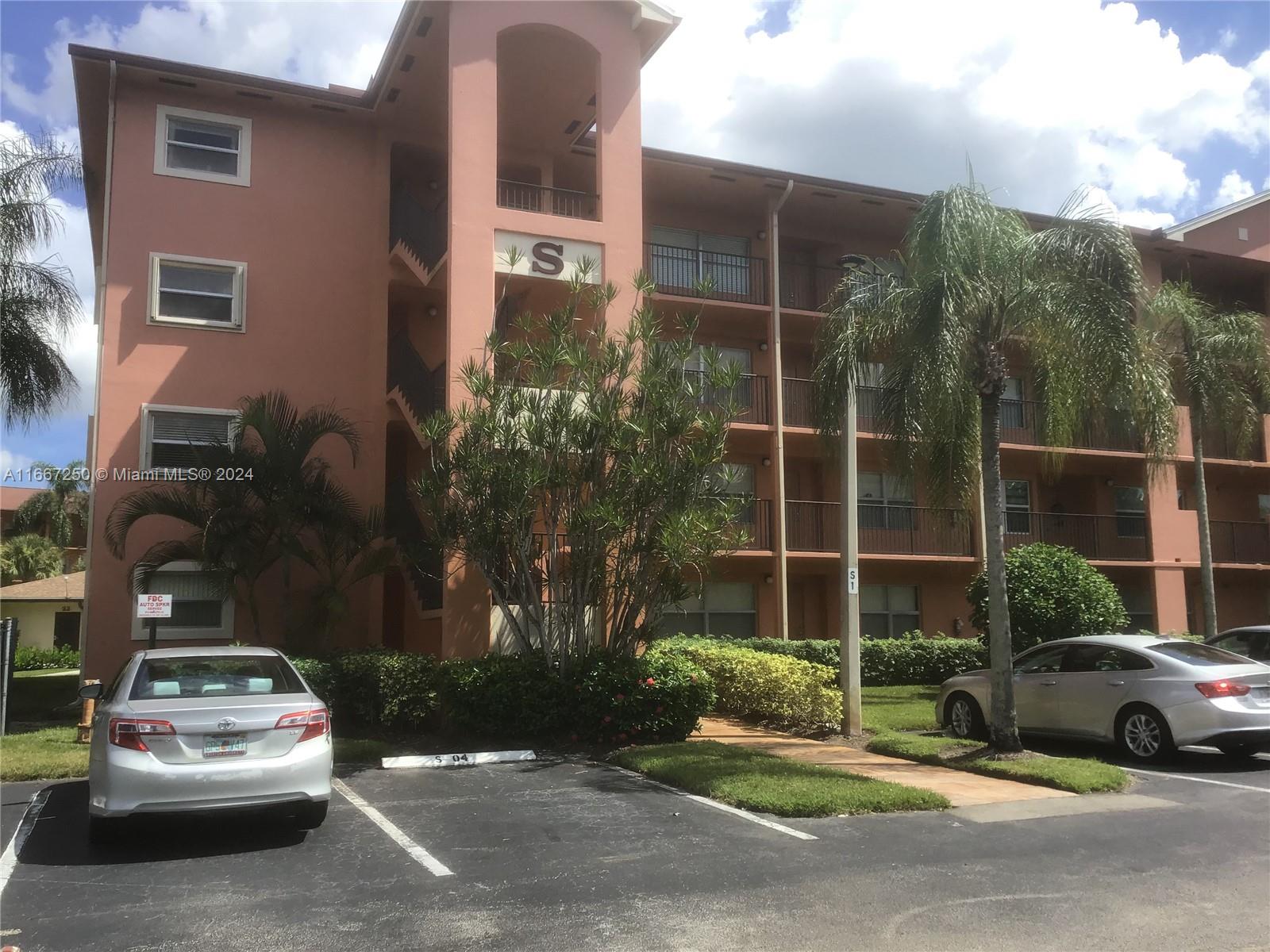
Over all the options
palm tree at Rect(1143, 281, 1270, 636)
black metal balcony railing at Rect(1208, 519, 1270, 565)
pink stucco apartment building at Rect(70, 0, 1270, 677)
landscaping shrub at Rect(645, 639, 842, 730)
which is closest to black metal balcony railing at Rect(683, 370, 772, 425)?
pink stucco apartment building at Rect(70, 0, 1270, 677)

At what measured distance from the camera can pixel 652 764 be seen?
11008 mm

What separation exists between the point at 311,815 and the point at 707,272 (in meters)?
15.9

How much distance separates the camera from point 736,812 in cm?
916

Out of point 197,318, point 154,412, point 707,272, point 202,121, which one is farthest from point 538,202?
point 154,412

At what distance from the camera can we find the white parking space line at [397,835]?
7.26 meters

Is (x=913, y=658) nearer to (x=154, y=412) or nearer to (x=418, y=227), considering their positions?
(x=418, y=227)

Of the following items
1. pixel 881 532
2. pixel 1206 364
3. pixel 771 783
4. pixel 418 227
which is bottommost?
pixel 771 783

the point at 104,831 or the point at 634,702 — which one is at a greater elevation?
the point at 634,702

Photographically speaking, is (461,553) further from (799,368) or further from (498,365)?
(799,368)

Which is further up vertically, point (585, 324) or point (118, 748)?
point (585, 324)

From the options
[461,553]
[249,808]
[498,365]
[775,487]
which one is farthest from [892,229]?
[249,808]

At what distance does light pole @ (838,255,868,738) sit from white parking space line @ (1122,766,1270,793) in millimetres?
3200

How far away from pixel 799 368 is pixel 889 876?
17267mm

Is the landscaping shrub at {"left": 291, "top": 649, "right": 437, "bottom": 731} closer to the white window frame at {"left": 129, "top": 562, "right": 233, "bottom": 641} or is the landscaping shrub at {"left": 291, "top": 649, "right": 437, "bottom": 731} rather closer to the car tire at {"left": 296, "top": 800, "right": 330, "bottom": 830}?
the white window frame at {"left": 129, "top": 562, "right": 233, "bottom": 641}
